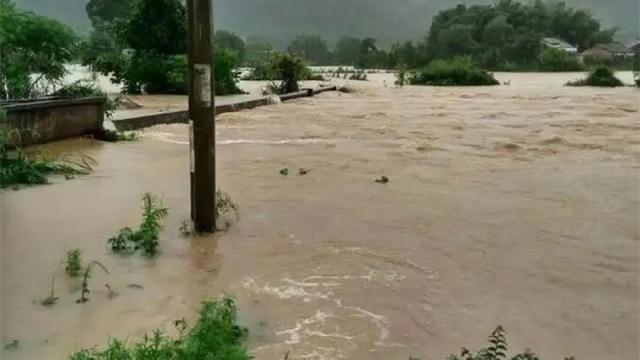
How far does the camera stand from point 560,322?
3859mm

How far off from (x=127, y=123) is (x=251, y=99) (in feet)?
20.1

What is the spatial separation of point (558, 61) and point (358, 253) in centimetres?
4800

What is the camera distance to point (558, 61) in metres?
49.9

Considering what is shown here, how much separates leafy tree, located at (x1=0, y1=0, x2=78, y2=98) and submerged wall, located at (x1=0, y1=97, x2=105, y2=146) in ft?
1.47

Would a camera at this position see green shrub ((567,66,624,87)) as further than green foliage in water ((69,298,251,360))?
Yes

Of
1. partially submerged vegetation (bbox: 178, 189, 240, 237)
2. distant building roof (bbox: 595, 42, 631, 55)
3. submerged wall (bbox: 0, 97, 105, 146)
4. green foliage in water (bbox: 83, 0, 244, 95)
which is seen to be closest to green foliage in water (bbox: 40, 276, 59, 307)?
partially submerged vegetation (bbox: 178, 189, 240, 237)

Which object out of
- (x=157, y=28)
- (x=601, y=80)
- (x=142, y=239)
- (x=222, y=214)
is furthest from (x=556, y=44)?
(x=142, y=239)

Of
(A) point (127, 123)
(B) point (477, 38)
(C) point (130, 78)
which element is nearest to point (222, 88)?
(C) point (130, 78)

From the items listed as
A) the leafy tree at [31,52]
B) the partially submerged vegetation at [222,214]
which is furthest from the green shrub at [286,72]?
the partially submerged vegetation at [222,214]

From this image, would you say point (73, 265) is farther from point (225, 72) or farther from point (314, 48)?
point (314, 48)

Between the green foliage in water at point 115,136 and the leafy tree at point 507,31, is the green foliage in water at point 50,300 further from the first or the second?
the leafy tree at point 507,31

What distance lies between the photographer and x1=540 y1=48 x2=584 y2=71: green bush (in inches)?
1960

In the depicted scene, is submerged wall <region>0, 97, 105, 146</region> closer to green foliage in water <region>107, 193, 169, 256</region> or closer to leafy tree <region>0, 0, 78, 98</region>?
leafy tree <region>0, 0, 78, 98</region>

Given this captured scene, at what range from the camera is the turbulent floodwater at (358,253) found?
3.66 m
